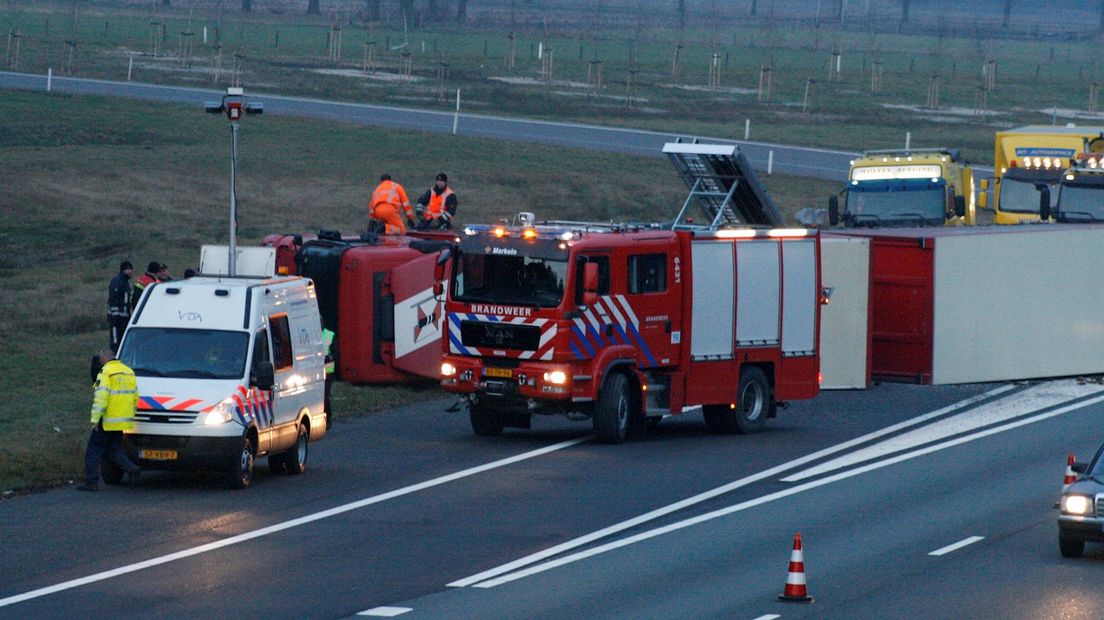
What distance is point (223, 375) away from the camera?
19.9 metres

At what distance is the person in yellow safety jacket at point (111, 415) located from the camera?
1903 centimetres

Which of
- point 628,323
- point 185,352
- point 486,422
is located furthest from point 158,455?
point 628,323

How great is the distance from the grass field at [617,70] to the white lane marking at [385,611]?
5175cm

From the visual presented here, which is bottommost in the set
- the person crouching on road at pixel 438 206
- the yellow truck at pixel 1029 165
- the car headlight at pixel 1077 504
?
the car headlight at pixel 1077 504

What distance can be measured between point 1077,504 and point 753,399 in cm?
1009

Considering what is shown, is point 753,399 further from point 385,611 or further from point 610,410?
point 385,611

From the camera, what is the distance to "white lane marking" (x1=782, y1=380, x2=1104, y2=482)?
2298 centimetres

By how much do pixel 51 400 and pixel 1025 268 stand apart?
16.1 meters

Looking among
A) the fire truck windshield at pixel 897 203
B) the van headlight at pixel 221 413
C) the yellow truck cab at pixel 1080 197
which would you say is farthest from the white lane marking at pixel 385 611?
the yellow truck cab at pixel 1080 197

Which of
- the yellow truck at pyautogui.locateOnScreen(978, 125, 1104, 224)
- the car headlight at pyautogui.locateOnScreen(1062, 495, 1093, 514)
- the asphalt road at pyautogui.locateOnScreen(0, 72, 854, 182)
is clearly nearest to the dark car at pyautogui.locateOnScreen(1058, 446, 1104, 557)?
the car headlight at pyautogui.locateOnScreen(1062, 495, 1093, 514)

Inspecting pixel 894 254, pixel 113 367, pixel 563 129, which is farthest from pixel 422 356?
pixel 563 129

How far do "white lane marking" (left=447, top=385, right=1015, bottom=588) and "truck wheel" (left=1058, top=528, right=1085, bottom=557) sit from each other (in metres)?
4.28

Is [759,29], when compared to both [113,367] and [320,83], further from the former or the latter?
[113,367]

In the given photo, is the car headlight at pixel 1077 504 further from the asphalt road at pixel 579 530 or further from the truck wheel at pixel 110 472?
the truck wheel at pixel 110 472
